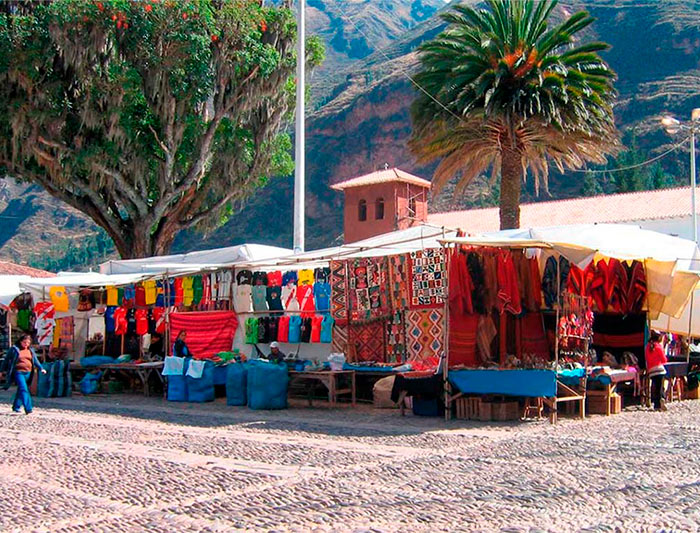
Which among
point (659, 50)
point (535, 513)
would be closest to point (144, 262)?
point (535, 513)

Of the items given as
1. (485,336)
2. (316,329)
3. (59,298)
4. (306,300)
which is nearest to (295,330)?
(316,329)

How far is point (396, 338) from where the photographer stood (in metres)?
13.9

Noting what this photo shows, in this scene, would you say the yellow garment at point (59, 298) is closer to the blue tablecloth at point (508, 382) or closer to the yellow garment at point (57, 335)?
the yellow garment at point (57, 335)

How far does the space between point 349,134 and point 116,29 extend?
77.2 metres

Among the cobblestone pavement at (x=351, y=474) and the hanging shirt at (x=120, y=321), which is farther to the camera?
the hanging shirt at (x=120, y=321)

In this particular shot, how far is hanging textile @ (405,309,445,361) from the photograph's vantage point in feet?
44.0

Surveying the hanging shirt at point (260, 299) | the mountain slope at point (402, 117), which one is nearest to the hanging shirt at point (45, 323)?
the hanging shirt at point (260, 299)

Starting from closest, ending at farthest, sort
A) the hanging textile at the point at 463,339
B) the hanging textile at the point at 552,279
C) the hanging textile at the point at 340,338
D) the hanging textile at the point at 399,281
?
1. the hanging textile at the point at 463,339
2. the hanging textile at the point at 552,279
3. the hanging textile at the point at 399,281
4. the hanging textile at the point at 340,338

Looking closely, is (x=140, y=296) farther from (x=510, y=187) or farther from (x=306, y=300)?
(x=510, y=187)

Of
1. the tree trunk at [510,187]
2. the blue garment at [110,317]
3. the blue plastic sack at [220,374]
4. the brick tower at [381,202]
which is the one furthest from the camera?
the brick tower at [381,202]

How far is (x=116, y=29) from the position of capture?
2361 centimetres

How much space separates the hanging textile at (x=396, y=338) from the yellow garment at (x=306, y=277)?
202 cm

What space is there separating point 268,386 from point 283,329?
6.22 ft

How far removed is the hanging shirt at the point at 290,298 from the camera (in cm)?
1557
